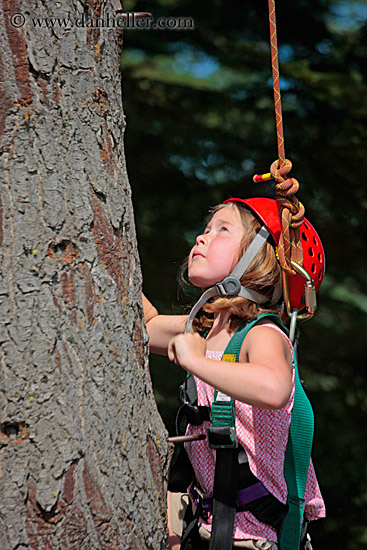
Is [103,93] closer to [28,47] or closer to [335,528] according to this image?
[28,47]

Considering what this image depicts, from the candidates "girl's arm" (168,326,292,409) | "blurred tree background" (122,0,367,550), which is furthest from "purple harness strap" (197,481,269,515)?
"blurred tree background" (122,0,367,550)

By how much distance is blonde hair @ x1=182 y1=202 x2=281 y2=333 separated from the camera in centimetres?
225

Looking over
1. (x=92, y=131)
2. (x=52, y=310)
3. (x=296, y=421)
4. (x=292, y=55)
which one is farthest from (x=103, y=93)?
(x=292, y=55)

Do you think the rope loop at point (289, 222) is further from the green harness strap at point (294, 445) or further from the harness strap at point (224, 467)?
the harness strap at point (224, 467)

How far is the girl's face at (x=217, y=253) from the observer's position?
7.43 feet

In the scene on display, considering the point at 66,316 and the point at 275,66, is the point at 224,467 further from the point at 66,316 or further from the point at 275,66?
the point at 275,66

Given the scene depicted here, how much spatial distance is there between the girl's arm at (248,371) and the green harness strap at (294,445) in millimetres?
136

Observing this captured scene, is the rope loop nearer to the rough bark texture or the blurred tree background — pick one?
the rough bark texture

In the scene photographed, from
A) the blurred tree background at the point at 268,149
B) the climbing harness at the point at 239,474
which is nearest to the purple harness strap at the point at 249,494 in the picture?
the climbing harness at the point at 239,474

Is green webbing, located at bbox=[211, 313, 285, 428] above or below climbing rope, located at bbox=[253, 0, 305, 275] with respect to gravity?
below

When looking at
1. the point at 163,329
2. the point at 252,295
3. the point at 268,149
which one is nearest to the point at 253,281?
the point at 252,295

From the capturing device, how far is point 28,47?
5.14 feet

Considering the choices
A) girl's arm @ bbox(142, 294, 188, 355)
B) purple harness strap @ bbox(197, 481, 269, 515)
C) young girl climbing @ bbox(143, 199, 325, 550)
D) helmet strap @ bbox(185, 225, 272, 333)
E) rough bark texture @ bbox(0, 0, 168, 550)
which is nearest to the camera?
rough bark texture @ bbox(0, 0, 168, 550)

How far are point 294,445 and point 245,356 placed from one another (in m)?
0.38
